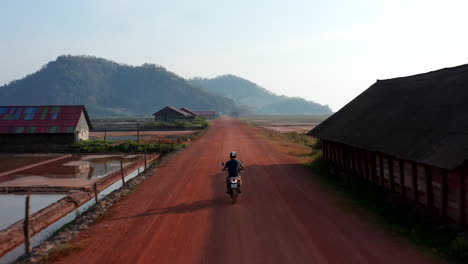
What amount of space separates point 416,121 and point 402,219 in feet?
12.3

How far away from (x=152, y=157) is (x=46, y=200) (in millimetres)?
15541

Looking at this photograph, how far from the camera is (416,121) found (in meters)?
12.6

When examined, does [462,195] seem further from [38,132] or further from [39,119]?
[39,119]

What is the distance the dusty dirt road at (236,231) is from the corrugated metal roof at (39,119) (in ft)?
87.8

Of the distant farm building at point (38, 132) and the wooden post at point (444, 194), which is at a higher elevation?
the distant farm building at point (38, 132)

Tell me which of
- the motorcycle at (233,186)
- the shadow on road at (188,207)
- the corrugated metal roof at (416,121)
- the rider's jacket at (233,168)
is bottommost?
the shadow on road at (188,207)

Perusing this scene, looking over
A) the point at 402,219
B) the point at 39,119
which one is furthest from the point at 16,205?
the point at 39,119

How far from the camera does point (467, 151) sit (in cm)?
860

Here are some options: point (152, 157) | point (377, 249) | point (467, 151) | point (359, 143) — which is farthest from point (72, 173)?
point (467, 151)

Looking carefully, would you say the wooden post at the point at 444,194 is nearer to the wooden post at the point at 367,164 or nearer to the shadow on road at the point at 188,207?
the wooden post at the point at 367,164

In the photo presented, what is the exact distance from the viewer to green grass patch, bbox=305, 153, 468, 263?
8562mm

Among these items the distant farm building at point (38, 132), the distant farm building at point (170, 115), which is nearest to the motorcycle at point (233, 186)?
the distant farm building at point (38, 132)

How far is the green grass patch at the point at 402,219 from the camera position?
28.1 feet

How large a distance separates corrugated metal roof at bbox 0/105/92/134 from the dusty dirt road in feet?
87.8
